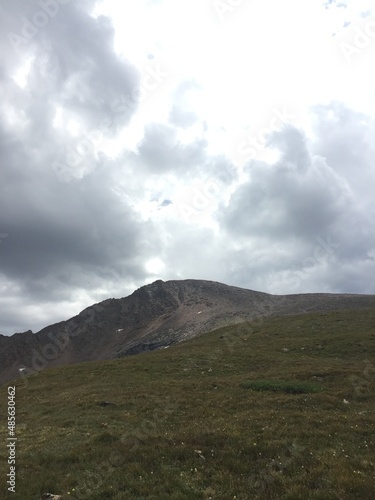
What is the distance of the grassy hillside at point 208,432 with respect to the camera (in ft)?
41.9

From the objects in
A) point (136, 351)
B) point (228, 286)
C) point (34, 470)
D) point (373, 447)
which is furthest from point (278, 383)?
point (228, 286)

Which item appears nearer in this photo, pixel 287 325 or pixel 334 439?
pixel 334 439

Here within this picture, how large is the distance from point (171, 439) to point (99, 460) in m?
3.47

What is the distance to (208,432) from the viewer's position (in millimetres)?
17828

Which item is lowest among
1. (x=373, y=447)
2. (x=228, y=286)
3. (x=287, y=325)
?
(x=373, y=447)

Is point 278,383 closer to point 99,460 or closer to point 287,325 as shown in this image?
point 99,460

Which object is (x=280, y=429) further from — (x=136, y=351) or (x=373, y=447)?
(x=136, y=351)

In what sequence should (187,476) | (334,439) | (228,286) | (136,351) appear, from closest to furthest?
(187,476) < (334,439) < (136,351) < (228,286)

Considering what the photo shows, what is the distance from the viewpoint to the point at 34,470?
15.6m

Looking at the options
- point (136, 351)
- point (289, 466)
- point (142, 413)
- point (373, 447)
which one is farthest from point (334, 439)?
point (136, 351)

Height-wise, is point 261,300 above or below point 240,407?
above

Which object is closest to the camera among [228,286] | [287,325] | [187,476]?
[187,476]

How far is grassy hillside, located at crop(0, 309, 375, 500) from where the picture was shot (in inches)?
503

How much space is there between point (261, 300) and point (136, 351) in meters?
57.6
